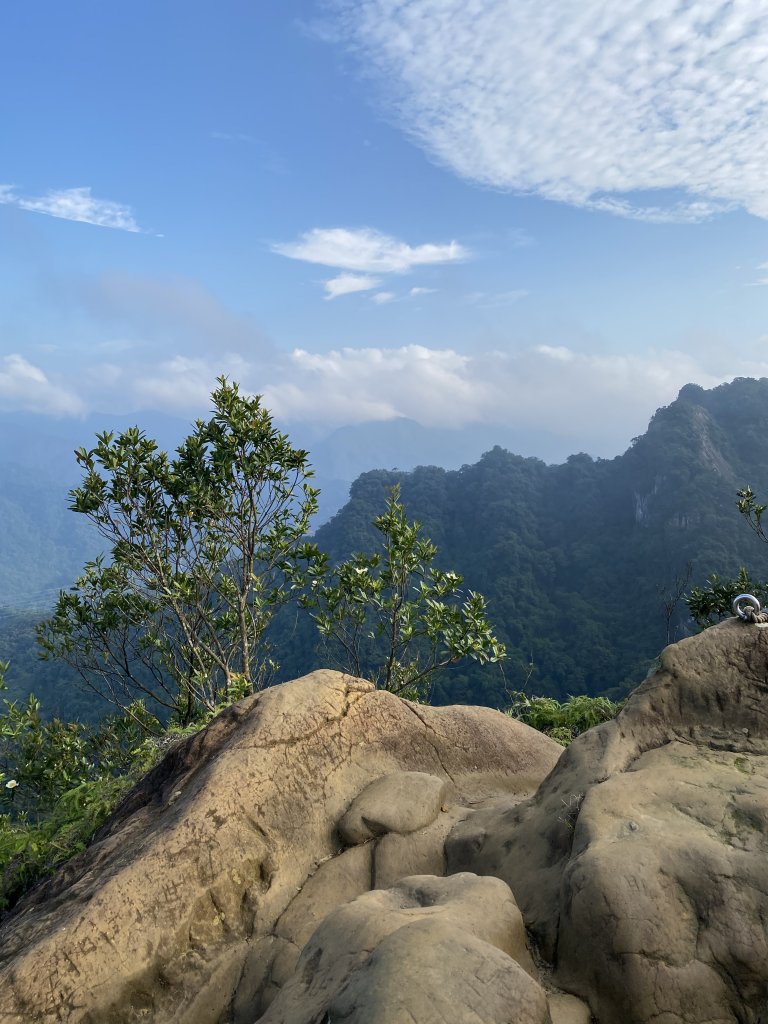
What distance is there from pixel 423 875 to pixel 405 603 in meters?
6.96

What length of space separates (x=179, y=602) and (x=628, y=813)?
343 inches

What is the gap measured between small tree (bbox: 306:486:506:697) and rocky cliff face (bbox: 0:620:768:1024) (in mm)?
3454

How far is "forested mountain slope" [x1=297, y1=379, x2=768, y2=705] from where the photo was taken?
5178 cm

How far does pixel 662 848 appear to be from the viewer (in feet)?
12.0

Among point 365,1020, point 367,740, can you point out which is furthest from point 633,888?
point 367,740

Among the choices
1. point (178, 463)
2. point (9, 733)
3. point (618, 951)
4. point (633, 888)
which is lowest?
point (9, 733)

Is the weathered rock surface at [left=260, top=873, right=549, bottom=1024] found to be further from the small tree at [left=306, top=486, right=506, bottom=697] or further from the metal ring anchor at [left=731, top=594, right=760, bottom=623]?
the small tree at [left=306, top=486, right=506, bottom=697]

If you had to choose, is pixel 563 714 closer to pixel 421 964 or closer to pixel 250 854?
pixel 250 854

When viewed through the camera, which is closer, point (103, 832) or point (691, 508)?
point (103, 832)

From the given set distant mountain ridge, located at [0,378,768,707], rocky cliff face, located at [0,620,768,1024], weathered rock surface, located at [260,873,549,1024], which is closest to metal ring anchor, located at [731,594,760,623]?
rocky cliff face, located at [0,620,768,1024]

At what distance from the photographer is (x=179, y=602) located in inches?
442

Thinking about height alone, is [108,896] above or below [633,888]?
below

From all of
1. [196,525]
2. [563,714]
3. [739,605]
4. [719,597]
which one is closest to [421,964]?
[739,605]

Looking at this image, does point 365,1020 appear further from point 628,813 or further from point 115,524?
point 115,524
